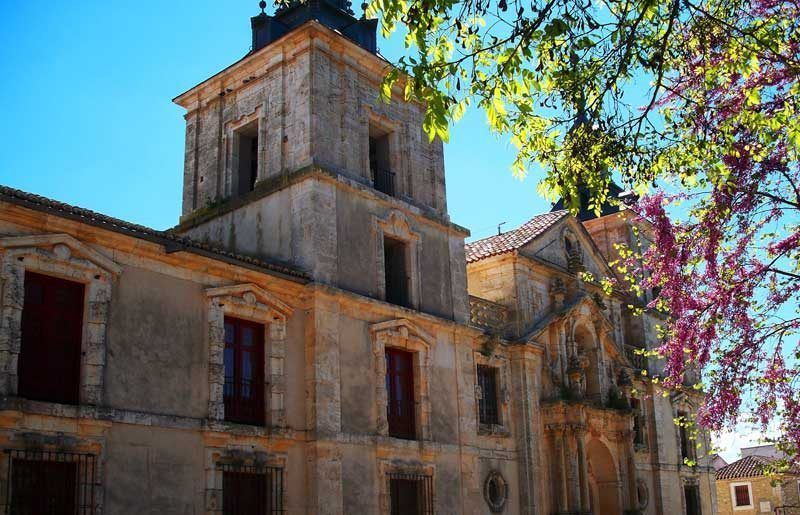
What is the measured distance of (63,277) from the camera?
13.8m

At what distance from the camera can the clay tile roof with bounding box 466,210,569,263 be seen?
24781mm

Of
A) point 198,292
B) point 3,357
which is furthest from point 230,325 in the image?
point 3,357

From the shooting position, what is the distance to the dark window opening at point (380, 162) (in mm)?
20875

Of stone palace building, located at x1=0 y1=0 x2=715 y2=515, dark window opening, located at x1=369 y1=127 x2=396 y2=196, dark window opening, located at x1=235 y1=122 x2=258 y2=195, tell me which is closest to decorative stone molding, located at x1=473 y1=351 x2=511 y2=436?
stone palace building, located at x1=0 y1=0 x2=715 y2=515

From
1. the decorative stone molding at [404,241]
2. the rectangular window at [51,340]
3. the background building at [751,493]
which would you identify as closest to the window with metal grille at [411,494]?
the decorative stone molding at [404,241]

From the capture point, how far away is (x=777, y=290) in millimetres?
14773

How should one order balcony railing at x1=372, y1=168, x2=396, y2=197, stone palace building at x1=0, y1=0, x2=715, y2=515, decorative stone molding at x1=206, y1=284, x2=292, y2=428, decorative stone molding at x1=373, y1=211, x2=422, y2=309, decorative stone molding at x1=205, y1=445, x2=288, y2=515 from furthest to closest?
balcony railing at x1=372, y1=168, x2=396, y2=197 → decorative stone molding at x1=373, y1=211, x2=422, y2=309 → decorative stone molding at x1=206, y1=284, x2=292, y2=428 → decorative stone molding at x1=205, y1=445, x2=288, y2=515 → stone palace building at x1=0, y1=0, x2=715, y2=515

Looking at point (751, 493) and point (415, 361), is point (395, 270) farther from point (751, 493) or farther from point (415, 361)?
point (751, 493)

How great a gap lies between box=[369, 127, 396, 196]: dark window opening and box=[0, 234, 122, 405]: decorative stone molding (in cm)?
789

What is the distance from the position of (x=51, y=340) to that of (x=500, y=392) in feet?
39.8

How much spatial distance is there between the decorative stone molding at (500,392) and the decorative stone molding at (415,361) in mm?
2772

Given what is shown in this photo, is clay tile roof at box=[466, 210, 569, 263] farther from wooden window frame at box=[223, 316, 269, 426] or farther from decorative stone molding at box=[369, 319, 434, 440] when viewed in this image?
wooden window frame at box=[223, 316, 269, 426]

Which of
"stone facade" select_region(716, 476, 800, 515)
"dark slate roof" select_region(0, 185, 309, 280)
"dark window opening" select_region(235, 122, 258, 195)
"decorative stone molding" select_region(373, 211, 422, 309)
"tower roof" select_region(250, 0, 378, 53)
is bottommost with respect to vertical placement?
"stone facade" select_region(716, 476, 800, 515)

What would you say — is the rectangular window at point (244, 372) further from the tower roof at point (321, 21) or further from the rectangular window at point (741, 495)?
the rectangular window at point (741, 495)
